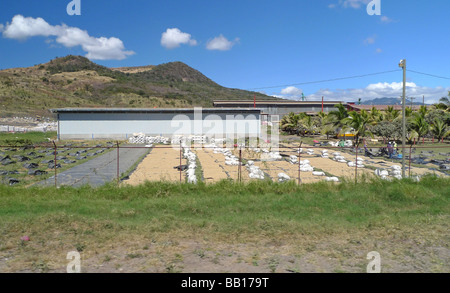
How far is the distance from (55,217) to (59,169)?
11231mm

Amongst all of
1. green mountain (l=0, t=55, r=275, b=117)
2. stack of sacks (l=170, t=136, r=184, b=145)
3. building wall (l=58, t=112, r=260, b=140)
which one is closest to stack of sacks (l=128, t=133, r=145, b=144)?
building wall (l=58, t=112, r=260, b=140)

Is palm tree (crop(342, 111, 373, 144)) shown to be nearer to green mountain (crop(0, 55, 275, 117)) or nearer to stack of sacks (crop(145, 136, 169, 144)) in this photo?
stack of sacks (crop(145, 136, 169, 144))

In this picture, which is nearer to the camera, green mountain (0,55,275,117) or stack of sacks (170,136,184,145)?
stack of sacks (170,136,184,145)

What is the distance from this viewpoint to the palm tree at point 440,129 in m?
36.2

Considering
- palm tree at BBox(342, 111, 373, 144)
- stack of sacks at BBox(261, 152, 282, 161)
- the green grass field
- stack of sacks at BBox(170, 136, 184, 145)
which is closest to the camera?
the green grass field

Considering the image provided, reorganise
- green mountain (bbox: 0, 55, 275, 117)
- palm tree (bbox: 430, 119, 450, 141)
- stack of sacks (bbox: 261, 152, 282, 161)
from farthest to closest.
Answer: green mountain (bbox: 0, 55, 275, 117), palm tree (bbox: 430, 119, 450, 141), stack of sacks (bbox: 261, 152, 282, 161)

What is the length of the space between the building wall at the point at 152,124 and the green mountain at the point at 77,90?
24161 millimetres

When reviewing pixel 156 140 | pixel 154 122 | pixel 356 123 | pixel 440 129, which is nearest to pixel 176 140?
pixel 156 140

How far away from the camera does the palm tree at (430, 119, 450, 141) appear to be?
3625 centimetres

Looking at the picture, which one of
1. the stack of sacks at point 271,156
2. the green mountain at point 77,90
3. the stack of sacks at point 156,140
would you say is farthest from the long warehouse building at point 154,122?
the green mountain at point 77,90

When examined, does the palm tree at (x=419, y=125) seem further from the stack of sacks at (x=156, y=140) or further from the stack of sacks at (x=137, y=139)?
the stack of sacks at (x=137, y=139)

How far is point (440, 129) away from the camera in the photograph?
36.2 meters

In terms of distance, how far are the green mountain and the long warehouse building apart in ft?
79.2

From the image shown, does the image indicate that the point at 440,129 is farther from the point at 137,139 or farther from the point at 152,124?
the point at 137,139
